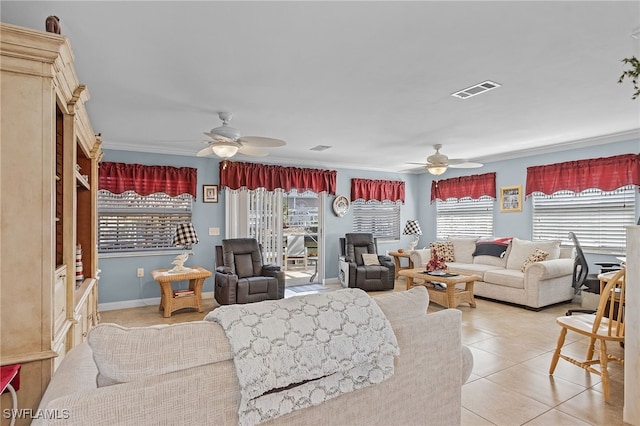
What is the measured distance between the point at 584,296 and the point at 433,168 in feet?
8.52

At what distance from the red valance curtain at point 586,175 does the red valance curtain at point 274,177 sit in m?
3.43

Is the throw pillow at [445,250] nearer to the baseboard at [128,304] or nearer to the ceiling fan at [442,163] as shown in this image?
the ceiling fan at [442,163]

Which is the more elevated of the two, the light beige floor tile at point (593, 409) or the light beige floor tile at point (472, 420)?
the light beige floor tile at point (593, 409)

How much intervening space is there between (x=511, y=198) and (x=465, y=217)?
1.07 meters

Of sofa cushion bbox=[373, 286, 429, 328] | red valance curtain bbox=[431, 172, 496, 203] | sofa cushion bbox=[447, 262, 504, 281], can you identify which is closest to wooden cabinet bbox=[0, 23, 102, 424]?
sofa cushion bbox=[373, 286, 429, 328]

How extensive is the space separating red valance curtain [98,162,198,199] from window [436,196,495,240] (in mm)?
4955

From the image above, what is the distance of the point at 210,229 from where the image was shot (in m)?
5.88

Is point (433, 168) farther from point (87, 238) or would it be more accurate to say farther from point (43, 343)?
point (43, 343)

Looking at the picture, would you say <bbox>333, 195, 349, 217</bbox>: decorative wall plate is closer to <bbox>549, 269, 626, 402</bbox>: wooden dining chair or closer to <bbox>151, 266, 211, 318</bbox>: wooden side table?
<bbox>151, 266, 211, 318</bbox>: wooden side table

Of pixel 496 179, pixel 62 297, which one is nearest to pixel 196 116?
pixel 62 297

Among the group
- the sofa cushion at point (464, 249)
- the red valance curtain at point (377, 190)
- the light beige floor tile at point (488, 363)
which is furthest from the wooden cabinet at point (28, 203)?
the sofa cushion at point (464, 249)

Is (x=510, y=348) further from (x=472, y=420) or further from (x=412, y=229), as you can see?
(x=412, y=229)

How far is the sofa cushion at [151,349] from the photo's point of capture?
A: 43.3 inches

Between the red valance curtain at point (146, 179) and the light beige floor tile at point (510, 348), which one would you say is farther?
the red valance curtain at point (146, 179)
